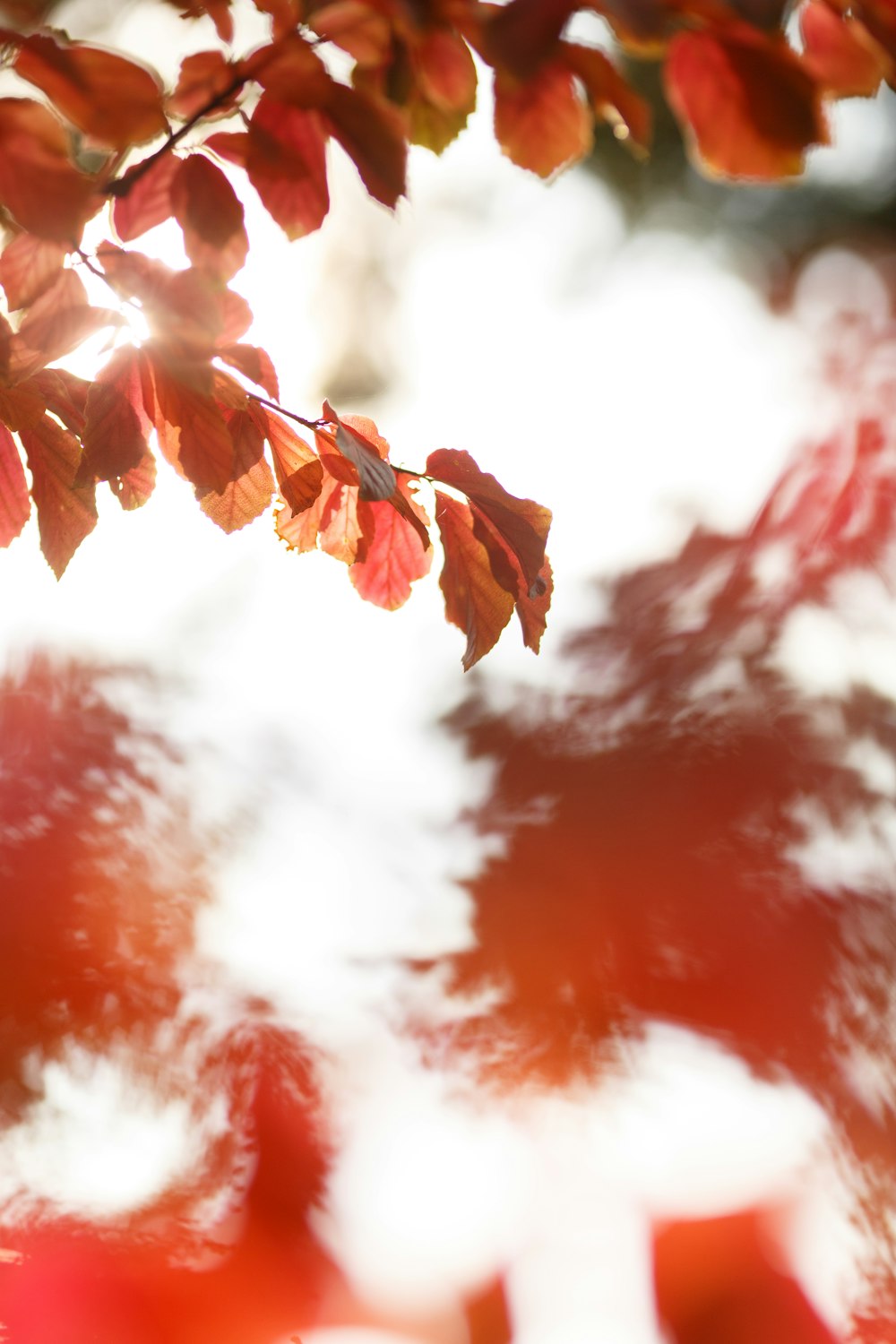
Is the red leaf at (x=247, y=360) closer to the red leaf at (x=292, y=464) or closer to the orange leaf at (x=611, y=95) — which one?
the red leaf at (x=292, y=464)

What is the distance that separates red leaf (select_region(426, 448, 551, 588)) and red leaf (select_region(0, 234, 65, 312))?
0.22 meters

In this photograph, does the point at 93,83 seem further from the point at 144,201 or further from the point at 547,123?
the point at 547,123

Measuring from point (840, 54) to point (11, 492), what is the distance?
19.7 inches

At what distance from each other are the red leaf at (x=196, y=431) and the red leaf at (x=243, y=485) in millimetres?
35

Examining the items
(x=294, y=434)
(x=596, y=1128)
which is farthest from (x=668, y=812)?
(x=294, y=434)

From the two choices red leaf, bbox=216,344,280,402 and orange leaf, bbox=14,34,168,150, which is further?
red leaf, bbox=216,344,280,402

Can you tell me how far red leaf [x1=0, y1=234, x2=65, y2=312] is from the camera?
1.23 feet

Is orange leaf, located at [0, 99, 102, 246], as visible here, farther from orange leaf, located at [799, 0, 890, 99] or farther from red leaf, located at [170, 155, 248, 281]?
orange leaf, located at [799, 0, 890, 99]

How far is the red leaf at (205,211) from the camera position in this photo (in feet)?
1.17

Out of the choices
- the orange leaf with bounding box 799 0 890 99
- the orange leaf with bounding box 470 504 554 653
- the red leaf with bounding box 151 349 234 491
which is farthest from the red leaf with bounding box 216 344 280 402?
the orange leaf with bounding box 799 0 890 99

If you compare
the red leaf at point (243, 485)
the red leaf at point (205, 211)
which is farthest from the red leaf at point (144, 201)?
the red leaf at point (243, 485)

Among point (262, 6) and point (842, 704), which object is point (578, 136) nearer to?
point (262, 6)

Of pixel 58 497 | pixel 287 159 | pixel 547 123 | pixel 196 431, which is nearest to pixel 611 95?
pixel 547 123

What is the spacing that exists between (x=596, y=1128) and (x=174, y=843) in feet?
5.80
